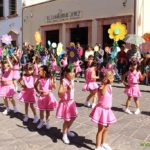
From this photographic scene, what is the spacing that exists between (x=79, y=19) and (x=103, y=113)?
15.2 m

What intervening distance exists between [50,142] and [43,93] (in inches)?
43.7

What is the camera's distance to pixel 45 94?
683 centimetres

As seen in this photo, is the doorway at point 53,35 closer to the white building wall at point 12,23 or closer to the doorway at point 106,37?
the white building wall at point 12,23

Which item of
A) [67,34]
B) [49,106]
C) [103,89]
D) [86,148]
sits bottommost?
[86,148]

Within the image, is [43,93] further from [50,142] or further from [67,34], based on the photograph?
[67,34]

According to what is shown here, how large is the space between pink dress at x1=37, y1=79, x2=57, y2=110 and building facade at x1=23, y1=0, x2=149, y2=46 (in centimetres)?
1050

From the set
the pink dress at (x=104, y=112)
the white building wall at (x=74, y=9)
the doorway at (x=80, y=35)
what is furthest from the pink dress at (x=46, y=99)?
the doorway at (x=80, y=35)

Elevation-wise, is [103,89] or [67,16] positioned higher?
[67,16]

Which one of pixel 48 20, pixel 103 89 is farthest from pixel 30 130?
pixel 48 20

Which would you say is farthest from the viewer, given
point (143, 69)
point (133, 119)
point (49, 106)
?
point (143, 69)

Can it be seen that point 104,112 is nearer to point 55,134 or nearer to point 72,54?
point 55,134

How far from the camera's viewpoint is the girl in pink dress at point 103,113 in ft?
18.1

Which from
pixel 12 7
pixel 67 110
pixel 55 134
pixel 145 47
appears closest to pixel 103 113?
pixel 67 110

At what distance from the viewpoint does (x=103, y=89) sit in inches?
219
